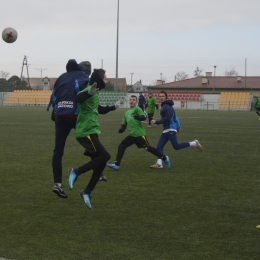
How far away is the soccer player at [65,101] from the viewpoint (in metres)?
7.87

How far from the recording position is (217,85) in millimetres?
93250

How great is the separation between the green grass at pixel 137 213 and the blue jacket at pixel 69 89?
1316 mm

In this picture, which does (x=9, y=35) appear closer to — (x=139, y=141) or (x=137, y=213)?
(x=139, y=141)

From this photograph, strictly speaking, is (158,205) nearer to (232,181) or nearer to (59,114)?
(59,114)

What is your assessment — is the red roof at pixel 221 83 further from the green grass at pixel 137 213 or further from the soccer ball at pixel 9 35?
the green grass at pixel 137 213

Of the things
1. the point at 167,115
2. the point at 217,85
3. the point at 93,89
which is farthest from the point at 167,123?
the point at 217,85

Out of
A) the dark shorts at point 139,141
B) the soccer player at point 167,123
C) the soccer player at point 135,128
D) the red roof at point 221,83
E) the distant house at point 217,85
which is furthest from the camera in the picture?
the red roof at point 221,83

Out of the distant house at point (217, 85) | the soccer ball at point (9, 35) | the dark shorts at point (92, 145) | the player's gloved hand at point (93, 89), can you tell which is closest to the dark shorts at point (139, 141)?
the dark shorts at point (92, 145)

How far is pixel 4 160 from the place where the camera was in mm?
A: 12805

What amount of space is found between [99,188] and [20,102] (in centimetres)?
7154

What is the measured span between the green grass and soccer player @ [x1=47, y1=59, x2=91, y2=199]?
618mm

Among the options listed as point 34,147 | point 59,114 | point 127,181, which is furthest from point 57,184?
point 34,147

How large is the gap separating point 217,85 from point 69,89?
87.0 meters

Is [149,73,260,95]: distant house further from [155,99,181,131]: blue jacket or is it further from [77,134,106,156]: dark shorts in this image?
[77,134,106,156]: dark shorts
